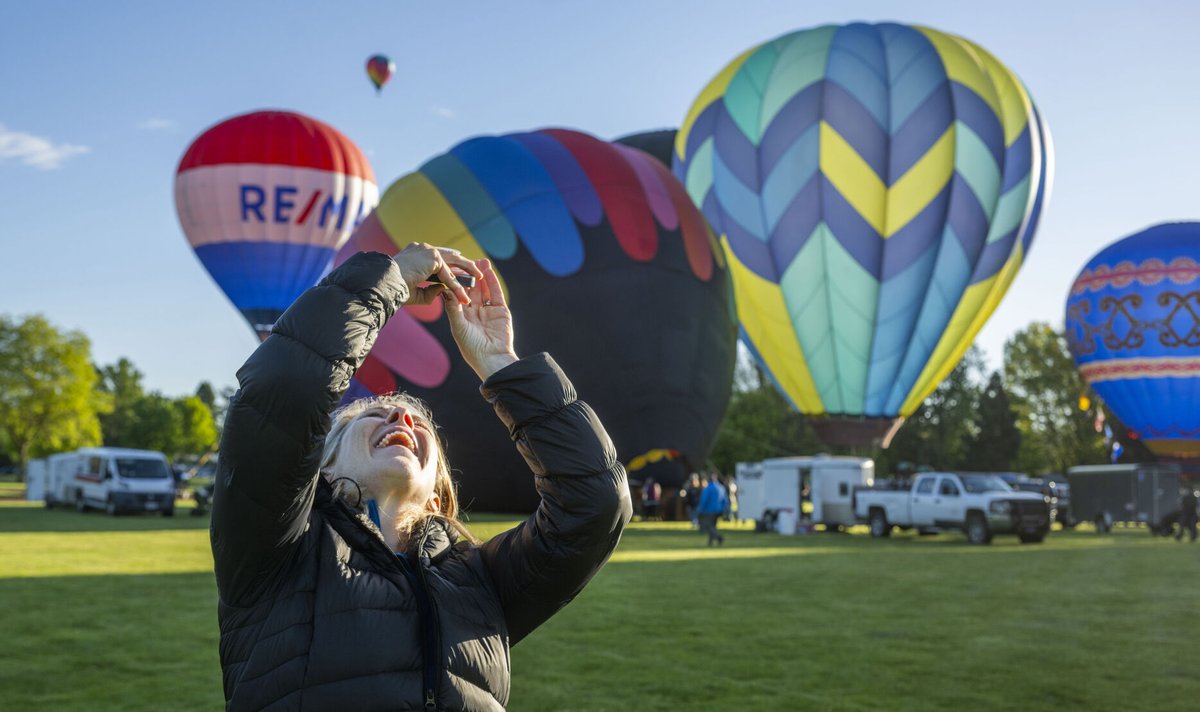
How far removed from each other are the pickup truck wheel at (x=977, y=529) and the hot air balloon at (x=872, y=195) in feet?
16.5

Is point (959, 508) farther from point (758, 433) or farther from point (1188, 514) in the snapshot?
point (758, 433)

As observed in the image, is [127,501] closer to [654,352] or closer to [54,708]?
[654,352]

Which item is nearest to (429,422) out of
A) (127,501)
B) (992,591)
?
(992,591)

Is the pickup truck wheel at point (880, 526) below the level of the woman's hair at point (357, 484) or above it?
below

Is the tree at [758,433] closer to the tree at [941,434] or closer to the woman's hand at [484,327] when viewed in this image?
the tree at [941,434]

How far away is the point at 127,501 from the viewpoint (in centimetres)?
2700

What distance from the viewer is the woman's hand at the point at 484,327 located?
2.63m

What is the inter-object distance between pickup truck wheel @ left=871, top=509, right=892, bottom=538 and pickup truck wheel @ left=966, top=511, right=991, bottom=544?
2.12 m

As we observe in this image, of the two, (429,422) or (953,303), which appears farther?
(953,303)

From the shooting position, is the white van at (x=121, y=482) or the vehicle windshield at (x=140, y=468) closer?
the white van at (x=121, y=482)

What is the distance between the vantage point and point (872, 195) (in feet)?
83.5

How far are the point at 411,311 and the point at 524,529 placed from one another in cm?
1461

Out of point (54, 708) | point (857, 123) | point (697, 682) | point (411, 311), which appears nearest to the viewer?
point (54, 708)

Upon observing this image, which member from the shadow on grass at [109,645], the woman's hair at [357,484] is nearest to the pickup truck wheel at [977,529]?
the shadow on grass at [109,645]
